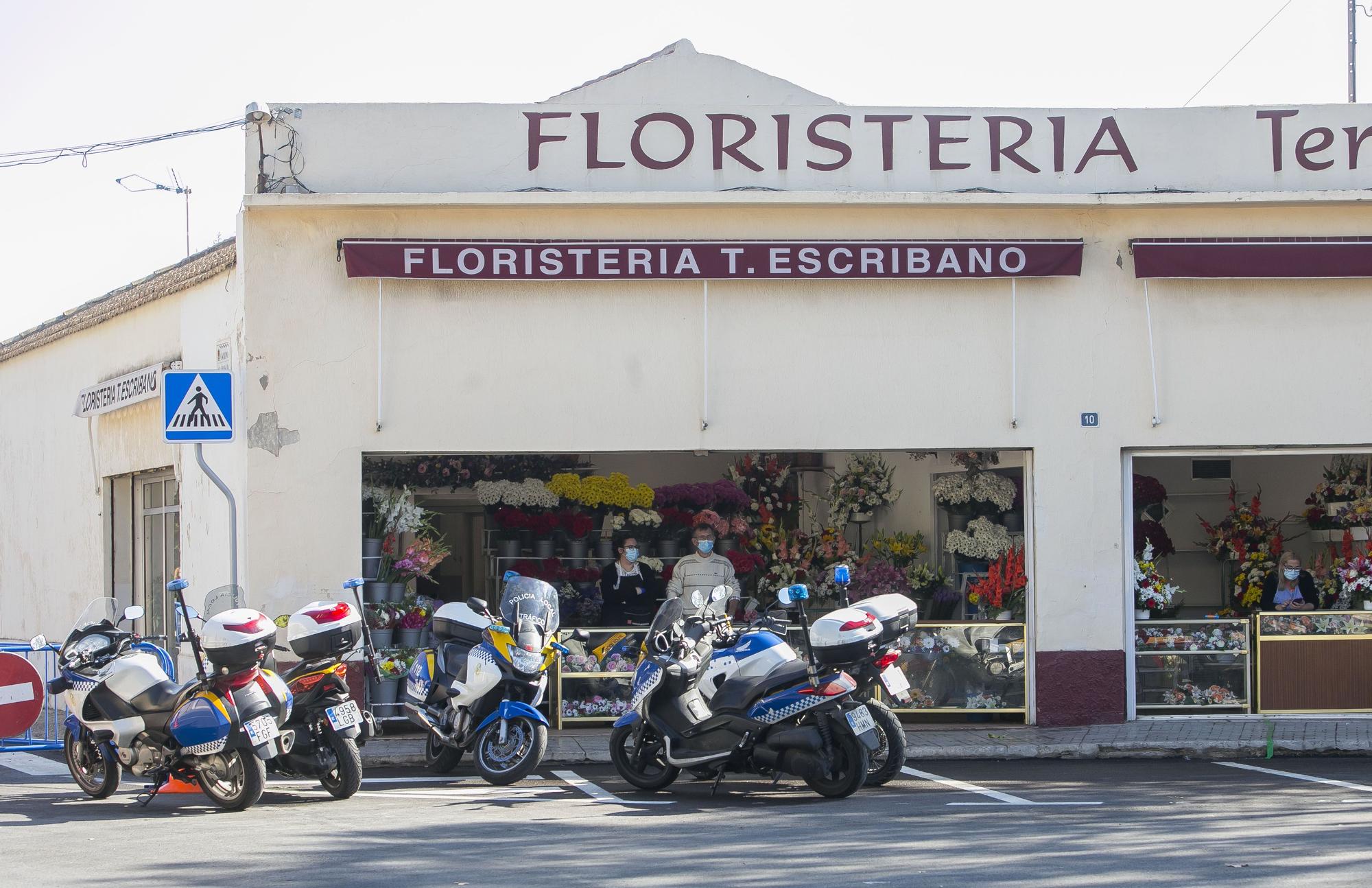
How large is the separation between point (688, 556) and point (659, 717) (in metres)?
4.84

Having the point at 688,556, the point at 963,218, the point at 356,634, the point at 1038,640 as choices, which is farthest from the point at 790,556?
the point at 356,634

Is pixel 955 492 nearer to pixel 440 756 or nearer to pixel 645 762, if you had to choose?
pixel 645 762

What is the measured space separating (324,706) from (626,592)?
217 inches

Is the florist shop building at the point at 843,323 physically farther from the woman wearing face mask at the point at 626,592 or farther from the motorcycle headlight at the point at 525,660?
the motorcycle headlight at the point at 525,660

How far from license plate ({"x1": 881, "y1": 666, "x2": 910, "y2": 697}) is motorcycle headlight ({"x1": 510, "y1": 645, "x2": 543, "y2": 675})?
8.20ft

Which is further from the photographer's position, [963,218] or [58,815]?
[963,218]

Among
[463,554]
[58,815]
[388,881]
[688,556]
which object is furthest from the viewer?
[463,554]

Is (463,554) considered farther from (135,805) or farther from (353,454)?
(135,805)

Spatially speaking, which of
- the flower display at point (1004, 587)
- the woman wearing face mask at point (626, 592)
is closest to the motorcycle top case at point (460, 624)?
the woman wearing face mask at point (626, 592)

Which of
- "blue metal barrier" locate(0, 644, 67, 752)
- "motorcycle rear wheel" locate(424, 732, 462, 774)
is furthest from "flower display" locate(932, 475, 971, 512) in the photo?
"blue metal barrier" locate(0, 644, 67, 752)

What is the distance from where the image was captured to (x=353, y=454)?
13219mm

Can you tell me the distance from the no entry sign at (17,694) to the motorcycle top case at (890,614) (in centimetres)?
650

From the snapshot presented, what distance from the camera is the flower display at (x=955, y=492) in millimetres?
15656

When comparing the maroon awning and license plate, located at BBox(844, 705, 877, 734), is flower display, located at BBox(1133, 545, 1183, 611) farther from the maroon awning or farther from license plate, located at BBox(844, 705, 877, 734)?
license plate, located at BBox(844, 705, 877, 734)
